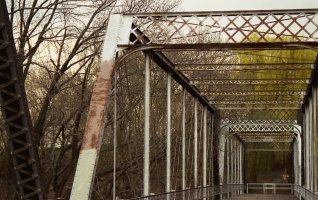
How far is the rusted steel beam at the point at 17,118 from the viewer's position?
34.6 feet

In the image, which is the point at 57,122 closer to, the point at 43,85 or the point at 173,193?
the point at 43,85

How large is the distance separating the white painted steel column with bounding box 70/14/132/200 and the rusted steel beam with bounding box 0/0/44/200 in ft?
2.69

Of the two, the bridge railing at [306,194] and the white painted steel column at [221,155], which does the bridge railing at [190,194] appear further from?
the bridge railing at [306,194]

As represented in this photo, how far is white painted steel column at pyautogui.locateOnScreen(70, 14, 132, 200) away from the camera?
10.6m

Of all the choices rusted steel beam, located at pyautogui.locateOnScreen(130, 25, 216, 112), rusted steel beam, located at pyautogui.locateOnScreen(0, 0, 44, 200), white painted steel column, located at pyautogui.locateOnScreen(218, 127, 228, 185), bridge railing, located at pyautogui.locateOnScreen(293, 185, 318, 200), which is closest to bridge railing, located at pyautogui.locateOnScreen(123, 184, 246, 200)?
white painted steel column, located at pyautogui.locateOnScreen(218, 127, 228, 185)

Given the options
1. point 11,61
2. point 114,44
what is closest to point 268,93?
point 114,44

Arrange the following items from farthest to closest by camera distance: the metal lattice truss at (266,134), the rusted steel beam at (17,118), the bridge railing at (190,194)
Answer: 1. the metal lattice truss at (266,134)
2. the bridge railing at (190,194)
3. the rusted steel beam at (17,118)

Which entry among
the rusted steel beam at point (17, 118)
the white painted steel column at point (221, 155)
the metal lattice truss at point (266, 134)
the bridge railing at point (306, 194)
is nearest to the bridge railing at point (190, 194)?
the white painted steel column at point (221, 155)

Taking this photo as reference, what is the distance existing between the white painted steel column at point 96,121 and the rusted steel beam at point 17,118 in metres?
0.82

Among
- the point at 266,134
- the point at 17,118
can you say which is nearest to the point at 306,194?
the point at 17,118

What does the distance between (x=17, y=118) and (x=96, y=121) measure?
3.77ft

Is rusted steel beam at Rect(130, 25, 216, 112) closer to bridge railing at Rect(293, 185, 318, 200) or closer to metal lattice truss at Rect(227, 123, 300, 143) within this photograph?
bridge railing at Rect(293, 185, 318, 200)

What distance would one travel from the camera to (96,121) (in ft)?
36.3

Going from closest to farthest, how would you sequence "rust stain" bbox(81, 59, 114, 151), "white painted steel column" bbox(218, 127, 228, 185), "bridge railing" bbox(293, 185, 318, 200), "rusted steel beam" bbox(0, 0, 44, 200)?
1. "rusted steel beam" bbox(0, 0, 44, 200)
2. "rust stain" bbox(81, 59, 114, 151)
3. "bridge railing" bbox(293, 185, 318, 200)
4. "white painted steel column" bbox(218, 127, 228, 185)
